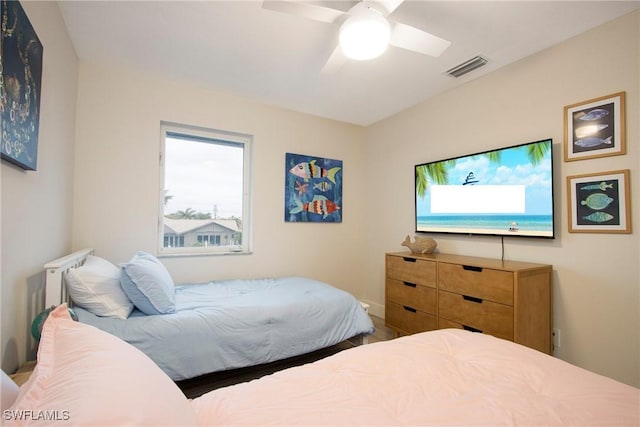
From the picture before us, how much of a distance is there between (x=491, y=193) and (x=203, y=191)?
2.81 metres

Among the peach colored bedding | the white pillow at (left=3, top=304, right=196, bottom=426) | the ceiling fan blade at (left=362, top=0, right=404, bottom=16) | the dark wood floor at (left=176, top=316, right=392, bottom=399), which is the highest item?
the ceiling fan blade at (left=362, top=0, right=404, bottom=16)

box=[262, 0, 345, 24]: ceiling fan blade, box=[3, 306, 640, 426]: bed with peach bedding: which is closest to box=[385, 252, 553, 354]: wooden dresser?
box=[3, 306, 640, 426]: bed with peach bedding

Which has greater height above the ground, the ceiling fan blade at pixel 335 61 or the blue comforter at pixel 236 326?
the ceiling fan blade at pixel 335 61

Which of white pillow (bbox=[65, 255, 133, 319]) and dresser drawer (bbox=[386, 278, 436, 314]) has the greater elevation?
white pillow (bbox=[65, 255, 133, 319])

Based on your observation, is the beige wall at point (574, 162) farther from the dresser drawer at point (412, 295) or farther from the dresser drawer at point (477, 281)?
the dresser drawer at point (412, 295)

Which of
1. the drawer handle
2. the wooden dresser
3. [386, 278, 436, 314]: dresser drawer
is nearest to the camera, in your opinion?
the wooden dresser

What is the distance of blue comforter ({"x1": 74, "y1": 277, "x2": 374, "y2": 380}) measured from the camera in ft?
→ 5.55

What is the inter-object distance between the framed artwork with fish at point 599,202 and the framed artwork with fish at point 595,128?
159mm

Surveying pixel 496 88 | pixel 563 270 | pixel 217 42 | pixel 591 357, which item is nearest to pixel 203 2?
pixel 217 42

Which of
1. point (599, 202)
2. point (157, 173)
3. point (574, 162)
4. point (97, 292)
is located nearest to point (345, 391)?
point (97, 292)

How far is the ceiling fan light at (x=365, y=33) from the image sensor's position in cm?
153

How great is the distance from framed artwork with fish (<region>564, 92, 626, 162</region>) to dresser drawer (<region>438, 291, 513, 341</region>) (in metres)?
1.21

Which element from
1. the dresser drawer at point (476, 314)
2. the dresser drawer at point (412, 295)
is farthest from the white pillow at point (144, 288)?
the dresser drawer at point (476, 314)

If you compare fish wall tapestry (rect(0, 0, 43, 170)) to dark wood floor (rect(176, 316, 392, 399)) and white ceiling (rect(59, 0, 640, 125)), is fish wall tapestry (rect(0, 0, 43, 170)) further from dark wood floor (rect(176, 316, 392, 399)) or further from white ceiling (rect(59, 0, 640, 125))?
dark wood floor (rect(176, 316, 392, 399))
